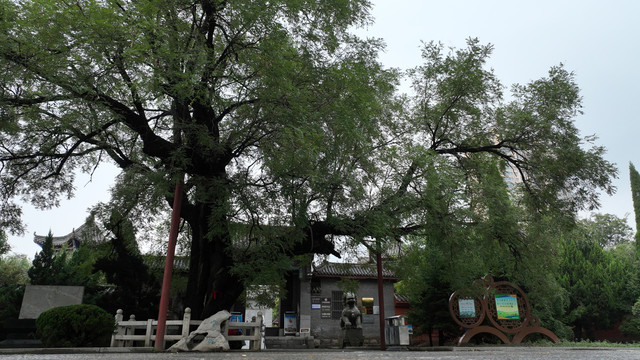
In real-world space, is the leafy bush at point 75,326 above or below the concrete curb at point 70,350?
above

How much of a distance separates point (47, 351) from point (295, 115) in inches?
242

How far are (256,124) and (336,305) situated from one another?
14363 millimetres

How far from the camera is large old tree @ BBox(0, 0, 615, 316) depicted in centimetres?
702

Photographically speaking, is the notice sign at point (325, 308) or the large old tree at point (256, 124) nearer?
the large old tree at point (256, 124)

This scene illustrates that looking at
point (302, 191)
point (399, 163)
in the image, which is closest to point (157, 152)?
point (302, 191)

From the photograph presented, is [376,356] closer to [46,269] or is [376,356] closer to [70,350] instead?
[70,350]

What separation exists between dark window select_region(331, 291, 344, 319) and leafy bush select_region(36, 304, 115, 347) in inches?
515

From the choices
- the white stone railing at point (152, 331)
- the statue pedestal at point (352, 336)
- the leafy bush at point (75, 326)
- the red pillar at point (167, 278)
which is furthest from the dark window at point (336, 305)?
the leafy bush at point (75, 326)

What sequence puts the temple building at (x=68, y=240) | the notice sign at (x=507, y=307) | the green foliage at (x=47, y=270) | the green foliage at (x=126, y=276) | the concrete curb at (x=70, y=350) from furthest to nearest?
the temple building at (x=68, y=240) < the notice sign at (x=507, y=307) < the green foliage at (x=47, y=270) < the green foliage at (x=126, y=276) < the concrete curb at (x=70, y=350)

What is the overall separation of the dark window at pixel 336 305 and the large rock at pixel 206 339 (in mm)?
12204

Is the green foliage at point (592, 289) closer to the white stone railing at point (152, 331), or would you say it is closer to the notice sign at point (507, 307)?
the notice sign at point (507, 307)

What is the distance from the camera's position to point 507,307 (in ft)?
46.8

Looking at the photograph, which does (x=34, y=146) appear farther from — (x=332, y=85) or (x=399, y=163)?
(x=399, y=163)

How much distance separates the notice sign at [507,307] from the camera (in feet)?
46.6
